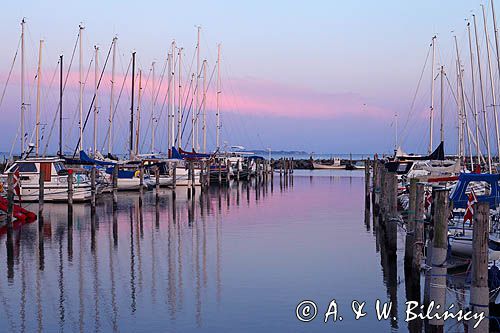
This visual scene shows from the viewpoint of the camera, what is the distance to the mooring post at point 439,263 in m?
13.4

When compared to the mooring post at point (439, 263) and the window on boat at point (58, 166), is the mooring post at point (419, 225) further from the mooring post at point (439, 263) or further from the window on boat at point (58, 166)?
the window on boat at point (58, 166)

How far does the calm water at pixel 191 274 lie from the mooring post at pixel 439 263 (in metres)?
2.08

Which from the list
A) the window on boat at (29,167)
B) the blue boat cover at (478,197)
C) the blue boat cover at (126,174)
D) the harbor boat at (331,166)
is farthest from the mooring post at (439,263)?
the harbor boat at (331,166)

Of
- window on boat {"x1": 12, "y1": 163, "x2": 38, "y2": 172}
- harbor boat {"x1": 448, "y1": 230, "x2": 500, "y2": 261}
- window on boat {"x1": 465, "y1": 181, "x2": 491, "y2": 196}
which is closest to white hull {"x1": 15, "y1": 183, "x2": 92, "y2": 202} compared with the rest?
window on boat {"x1": 12, "y1": 163, "x2": 38, "y2": 172}

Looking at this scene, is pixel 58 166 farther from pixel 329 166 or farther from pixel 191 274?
pixel 329 166

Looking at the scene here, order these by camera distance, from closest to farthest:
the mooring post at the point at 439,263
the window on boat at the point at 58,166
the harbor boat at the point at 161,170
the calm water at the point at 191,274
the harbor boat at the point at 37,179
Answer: the mooring post at the point at 439,263, the calm water at the point at 191,274, the harbor boat at the point at 37,179, the window on boat at the point at 58,166, the harbor boat at the point at 161,170

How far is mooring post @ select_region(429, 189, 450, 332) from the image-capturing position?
529 inches

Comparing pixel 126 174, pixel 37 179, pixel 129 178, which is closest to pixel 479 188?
pixel 37 179

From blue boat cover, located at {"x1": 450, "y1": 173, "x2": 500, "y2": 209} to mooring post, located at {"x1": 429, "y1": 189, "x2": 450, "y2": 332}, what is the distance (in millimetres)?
10478

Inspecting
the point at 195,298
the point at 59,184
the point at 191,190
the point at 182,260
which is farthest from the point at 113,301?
the point at 191,190

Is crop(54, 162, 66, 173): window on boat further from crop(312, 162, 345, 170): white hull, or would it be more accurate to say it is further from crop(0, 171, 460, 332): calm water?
crop(312, 162, 345, 170): white hull

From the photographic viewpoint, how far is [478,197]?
24906 mm

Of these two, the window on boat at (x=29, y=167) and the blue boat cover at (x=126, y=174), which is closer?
the window on boat at (x=29, y=167)

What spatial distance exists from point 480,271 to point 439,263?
67.7 inches
